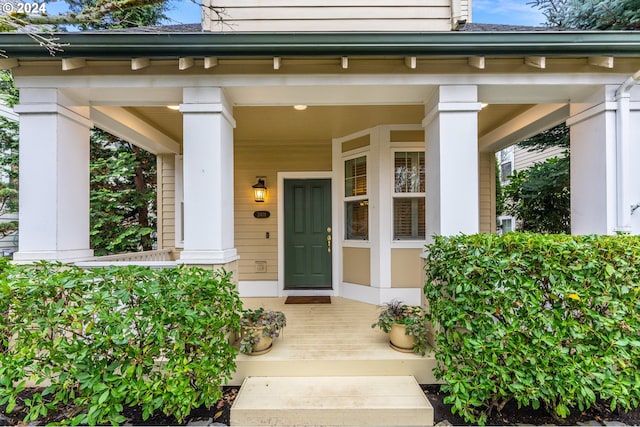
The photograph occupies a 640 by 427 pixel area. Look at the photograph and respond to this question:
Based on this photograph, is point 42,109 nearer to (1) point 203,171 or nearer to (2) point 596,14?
(1) point 203,171

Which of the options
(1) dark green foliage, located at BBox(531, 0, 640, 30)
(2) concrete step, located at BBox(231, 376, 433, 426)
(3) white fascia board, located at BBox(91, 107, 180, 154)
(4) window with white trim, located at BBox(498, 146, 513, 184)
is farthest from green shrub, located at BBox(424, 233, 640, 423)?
(4) window with white trim, located at BBox(498, 146, 513, 184)

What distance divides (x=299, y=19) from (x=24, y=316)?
3586mm

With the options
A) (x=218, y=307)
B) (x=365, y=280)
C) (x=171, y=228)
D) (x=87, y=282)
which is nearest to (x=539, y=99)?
(x=365, y=280)

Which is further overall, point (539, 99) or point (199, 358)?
point (539, 99)

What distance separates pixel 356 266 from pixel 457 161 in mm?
2437

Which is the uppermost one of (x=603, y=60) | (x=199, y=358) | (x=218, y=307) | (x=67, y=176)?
(x=603, y=60)

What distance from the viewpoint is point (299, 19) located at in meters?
3.17

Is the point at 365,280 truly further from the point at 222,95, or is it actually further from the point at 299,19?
the point at 299,19

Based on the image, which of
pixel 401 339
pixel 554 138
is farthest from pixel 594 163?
pixel 554 138

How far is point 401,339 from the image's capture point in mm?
2691

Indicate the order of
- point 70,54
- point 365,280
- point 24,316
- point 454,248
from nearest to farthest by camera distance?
point 24,316, point 454,248, point 70,54, point 365,280

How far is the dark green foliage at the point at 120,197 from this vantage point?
771 centimetres

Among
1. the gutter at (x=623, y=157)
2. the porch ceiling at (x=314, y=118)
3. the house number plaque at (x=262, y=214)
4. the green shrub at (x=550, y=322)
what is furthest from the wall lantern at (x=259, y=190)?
the gutter at (x=623, y=157)

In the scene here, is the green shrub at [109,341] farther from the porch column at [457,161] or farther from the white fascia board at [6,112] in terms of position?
the white fascia board at [6,112]
